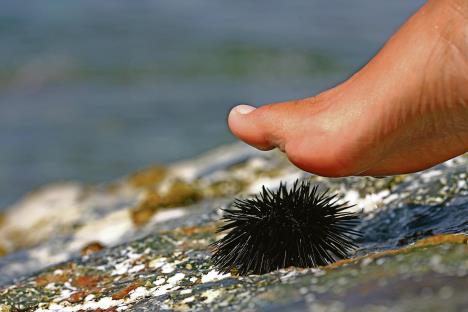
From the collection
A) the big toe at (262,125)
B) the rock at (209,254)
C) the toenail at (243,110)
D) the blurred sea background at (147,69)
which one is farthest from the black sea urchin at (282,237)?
the blurred sea background at (147,69)

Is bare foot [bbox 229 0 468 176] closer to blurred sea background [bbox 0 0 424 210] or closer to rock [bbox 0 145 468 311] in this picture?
rock [bbox 0 145 468 311]

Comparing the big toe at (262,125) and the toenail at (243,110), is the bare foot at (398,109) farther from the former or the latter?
the toenail at (243,110)

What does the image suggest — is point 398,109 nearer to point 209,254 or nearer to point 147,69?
point 209,254

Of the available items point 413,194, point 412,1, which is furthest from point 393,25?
point 413,194

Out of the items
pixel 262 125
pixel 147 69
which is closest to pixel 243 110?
pixel 262 125

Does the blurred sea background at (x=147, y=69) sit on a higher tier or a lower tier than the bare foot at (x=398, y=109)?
higher

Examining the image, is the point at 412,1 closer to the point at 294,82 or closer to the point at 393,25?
the point at 393,25
